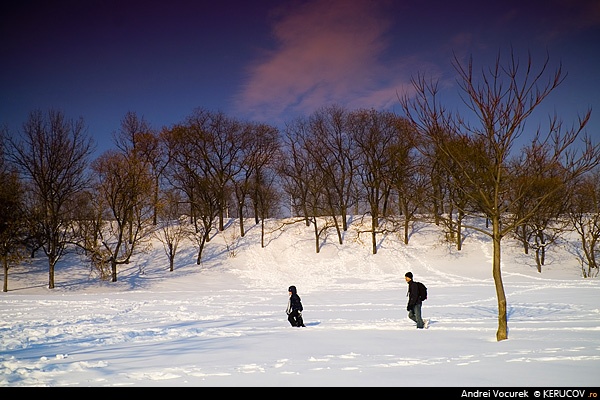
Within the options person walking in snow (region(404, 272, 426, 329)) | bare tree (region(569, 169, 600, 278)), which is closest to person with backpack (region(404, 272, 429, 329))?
person walking in snow (region(404, 272, 426, 329))

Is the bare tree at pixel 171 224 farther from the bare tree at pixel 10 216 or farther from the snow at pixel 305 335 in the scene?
the bare tree at pixel 10 216

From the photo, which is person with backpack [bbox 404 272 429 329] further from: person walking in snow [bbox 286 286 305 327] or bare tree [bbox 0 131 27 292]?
bare tree [bbox 0 131 27 292]

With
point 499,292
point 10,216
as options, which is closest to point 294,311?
point 499,292

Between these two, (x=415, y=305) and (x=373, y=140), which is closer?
(x=415, y=305)

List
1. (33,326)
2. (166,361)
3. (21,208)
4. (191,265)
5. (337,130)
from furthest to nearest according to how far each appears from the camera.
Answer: (337,130) → (191,265) → (21,208) → (33,326) → (166,361)

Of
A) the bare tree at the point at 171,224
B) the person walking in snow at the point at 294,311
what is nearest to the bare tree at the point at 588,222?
the person walking in snow at the point at 294,311

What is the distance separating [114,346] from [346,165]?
33.8m

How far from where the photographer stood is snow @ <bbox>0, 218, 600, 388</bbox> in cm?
559

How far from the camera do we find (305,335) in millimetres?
9961

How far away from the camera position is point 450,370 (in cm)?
578

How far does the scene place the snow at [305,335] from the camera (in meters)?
5.59

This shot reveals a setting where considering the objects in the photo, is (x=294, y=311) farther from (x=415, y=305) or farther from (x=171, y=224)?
(x=171, y=224)

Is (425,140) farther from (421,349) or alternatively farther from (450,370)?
(450,370)
